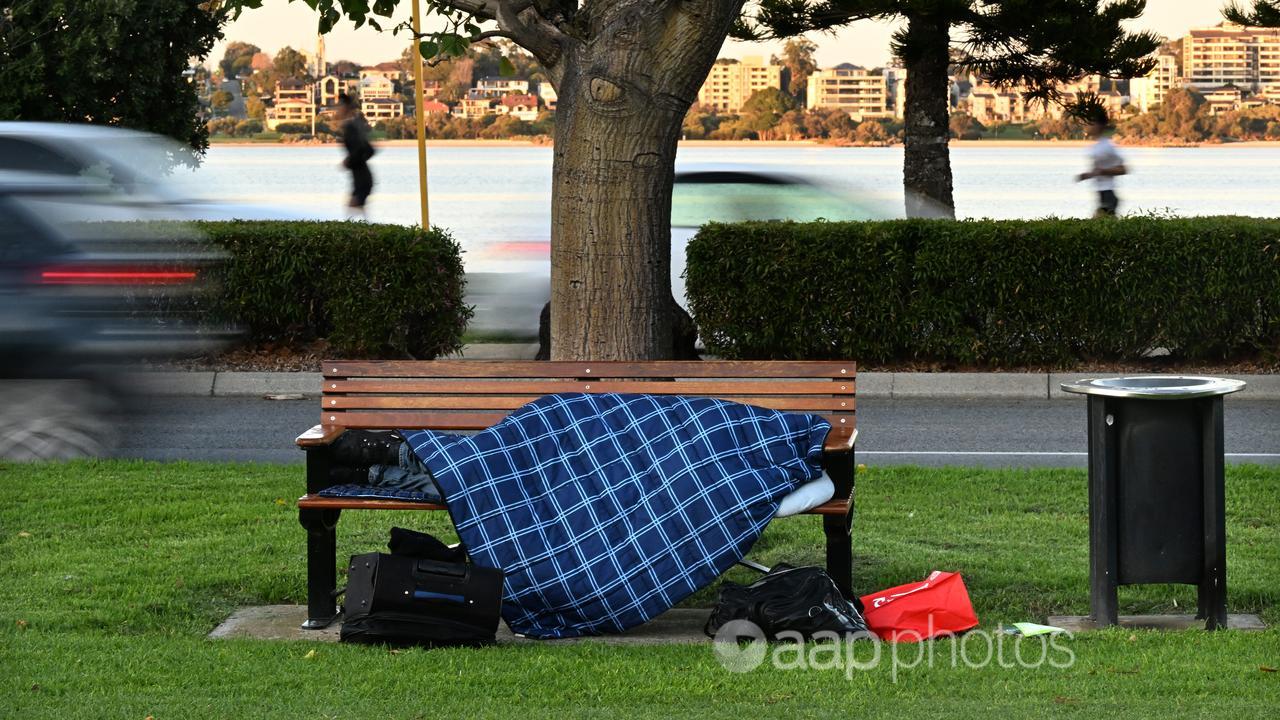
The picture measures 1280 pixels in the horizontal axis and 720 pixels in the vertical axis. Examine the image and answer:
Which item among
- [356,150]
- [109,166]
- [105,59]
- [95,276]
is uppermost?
[105,59]

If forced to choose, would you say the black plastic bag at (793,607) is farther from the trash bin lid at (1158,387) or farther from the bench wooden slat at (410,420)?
the bench wooden slat at (410,420)

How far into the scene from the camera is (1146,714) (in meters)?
4.19

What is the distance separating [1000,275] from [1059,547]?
5.86 meters

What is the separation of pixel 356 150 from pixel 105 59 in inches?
224

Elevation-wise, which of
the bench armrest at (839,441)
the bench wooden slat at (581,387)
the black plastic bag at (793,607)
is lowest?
the black plastic bag at (793,607)

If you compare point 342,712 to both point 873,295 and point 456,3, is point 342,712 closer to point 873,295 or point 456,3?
point 456,3

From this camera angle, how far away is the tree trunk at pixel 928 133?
619 inches

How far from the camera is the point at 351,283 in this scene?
40.4 ft

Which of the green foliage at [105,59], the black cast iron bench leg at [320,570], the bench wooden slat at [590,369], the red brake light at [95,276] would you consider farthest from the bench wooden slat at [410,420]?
the green foliage at [105,59]

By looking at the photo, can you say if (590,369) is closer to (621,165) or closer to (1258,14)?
(621,165)

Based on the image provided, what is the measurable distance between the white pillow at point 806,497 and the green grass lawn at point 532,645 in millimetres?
575

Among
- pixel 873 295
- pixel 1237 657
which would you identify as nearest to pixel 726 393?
pixel 1237 657

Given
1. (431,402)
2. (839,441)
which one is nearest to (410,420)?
(431,402)
